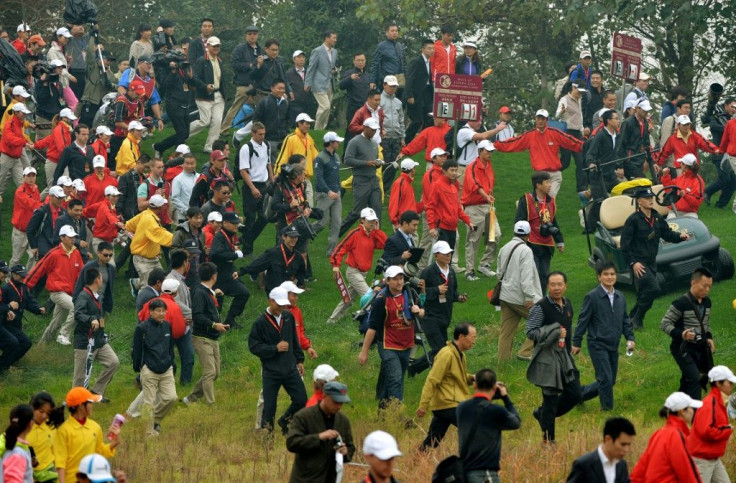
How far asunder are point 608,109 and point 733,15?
4.73 meters

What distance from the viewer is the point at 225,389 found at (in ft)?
60.3

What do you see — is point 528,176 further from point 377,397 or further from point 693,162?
point 377,397

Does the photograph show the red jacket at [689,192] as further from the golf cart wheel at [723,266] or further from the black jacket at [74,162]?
the black jacket at [74,162]

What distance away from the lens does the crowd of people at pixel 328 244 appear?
1241 centimetres

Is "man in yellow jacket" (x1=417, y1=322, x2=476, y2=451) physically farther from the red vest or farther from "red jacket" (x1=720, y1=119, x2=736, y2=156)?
"red jacket" (x1=720, y1=119, x2=736, y2=156)

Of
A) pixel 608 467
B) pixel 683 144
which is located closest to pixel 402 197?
pixel 683 144

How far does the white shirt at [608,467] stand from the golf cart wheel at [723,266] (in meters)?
10.3

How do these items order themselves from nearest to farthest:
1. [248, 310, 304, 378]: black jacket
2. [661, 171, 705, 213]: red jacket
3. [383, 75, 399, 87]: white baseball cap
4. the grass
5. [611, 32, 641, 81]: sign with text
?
the grass, [248, 310, 304, 378]: black jacket, [661, 171, 705, 213]: red jacket, [611, 32, 641, 81]: sign with text, [383, 75, 399, 87]: white baseball cap

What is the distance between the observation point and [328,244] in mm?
24344

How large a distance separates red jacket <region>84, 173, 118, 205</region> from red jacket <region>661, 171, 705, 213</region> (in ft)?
29.5

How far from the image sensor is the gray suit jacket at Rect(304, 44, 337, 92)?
2795 cm

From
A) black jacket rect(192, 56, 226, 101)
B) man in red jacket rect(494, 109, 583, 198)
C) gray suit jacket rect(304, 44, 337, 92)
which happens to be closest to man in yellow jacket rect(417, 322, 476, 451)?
man in red jacket rect(494, 109, 583, 198)

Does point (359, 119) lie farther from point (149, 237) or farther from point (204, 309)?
point (204, 309)

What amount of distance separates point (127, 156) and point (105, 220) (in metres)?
2.15
